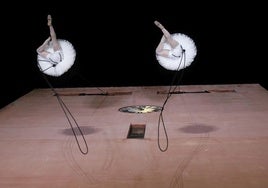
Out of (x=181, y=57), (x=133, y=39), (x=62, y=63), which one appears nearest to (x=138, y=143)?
(x=181, y=57)

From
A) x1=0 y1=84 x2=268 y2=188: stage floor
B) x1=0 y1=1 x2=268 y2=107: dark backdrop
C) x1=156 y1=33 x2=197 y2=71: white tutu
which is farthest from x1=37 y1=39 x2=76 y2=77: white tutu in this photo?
x1=0 y1=1 x2=268 y2=107: dark backdrop

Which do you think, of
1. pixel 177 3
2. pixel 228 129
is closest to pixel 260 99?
pixel 228 129

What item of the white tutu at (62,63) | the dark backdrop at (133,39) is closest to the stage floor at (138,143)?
the white tutu at (62,63)

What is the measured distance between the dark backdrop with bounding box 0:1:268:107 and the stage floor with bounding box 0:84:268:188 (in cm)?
77

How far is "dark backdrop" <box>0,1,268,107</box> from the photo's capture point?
Answer: 4.03 metres

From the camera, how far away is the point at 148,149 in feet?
6.97

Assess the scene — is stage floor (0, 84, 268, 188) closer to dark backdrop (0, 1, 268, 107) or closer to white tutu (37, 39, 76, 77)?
white tutu (37, 39, 76, 77)

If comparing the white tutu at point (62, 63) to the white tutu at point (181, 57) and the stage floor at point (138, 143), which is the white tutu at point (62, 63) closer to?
the stage floor at point (138, 143)

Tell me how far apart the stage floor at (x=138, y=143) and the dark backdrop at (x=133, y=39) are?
2.52ft

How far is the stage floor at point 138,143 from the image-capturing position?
1750 mm

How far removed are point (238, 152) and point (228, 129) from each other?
0.43 m

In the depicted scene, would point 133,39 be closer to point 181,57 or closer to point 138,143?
point 181,57

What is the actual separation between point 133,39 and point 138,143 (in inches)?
82.7

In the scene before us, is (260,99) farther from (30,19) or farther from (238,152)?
(30,19)
